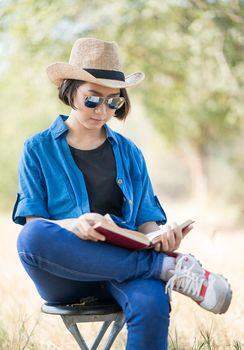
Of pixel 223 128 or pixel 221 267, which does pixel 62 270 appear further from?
pixel 223 128

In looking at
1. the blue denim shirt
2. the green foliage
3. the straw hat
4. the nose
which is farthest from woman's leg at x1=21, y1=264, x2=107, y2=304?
the green foliage

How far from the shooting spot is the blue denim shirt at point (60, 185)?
10.1ft

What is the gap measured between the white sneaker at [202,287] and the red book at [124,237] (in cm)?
16

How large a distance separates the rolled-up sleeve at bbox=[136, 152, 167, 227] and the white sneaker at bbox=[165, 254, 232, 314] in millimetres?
495

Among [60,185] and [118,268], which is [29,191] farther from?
[118,268]

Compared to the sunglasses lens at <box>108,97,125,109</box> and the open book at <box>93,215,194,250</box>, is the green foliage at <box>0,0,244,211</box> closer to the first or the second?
the sunglasses lens at <box>108,97,125,109</box>

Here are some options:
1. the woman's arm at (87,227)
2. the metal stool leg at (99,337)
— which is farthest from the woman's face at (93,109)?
the metal stool leg at (99,337)

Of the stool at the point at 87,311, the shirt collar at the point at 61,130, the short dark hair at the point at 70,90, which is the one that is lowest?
the stool at the point at 87,311

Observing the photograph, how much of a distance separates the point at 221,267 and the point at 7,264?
220 centimetres

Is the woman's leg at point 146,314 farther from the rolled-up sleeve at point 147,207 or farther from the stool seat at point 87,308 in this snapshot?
the rolled-up sleeve at point 147,207

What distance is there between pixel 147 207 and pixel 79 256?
64cm

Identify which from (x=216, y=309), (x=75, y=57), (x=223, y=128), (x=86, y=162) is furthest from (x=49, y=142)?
(x=223, y=128)

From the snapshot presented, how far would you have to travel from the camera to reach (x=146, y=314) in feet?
8.97

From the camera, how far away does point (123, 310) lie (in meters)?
2.88
